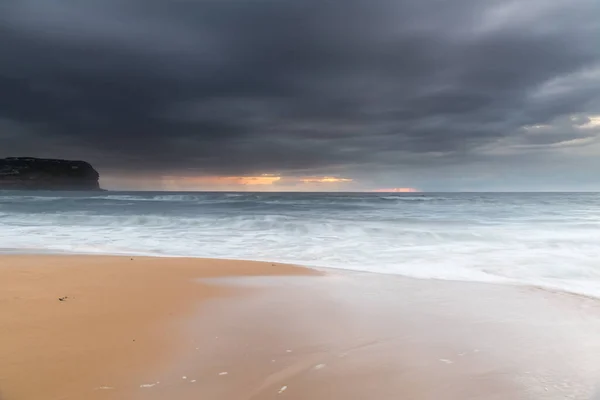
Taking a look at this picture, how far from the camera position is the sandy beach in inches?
98.4

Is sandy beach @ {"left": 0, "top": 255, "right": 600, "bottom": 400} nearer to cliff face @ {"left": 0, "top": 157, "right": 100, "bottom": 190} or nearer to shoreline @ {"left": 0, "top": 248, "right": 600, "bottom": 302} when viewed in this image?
shoreline @ {"left": 0, "top": 248, "right": 600, "bottom": 302}

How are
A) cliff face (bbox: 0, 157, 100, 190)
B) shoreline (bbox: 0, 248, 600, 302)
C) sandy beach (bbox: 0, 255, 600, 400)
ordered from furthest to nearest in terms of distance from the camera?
cliff face (bbox: 0, 157, 100, 190) → shoreline (bbox: 0, 248, 600, 302) → sandy beach (bbox: 0, 255, 600, 400)

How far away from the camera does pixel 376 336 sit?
3.41m

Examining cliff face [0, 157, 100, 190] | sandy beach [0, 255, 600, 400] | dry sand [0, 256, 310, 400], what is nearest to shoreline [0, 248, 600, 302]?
sandy beach [0, 255, 600, 400]

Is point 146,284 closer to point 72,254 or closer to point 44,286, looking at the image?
point 44,286

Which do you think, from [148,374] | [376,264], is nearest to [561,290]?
[376,264]

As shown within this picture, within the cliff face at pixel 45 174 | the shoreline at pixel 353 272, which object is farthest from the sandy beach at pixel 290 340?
the cliff face at pixel 45 174

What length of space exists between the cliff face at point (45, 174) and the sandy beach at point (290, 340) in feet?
430

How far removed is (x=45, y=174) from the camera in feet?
383

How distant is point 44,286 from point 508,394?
5226 millimetres

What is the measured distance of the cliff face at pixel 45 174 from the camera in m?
113

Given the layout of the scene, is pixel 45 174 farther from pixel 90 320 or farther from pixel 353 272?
pixel 90 320

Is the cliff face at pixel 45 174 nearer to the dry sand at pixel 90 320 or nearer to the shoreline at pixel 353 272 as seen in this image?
the shoreline at pixel 353 272

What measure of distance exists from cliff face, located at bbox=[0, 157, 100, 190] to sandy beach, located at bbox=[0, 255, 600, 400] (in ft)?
430
